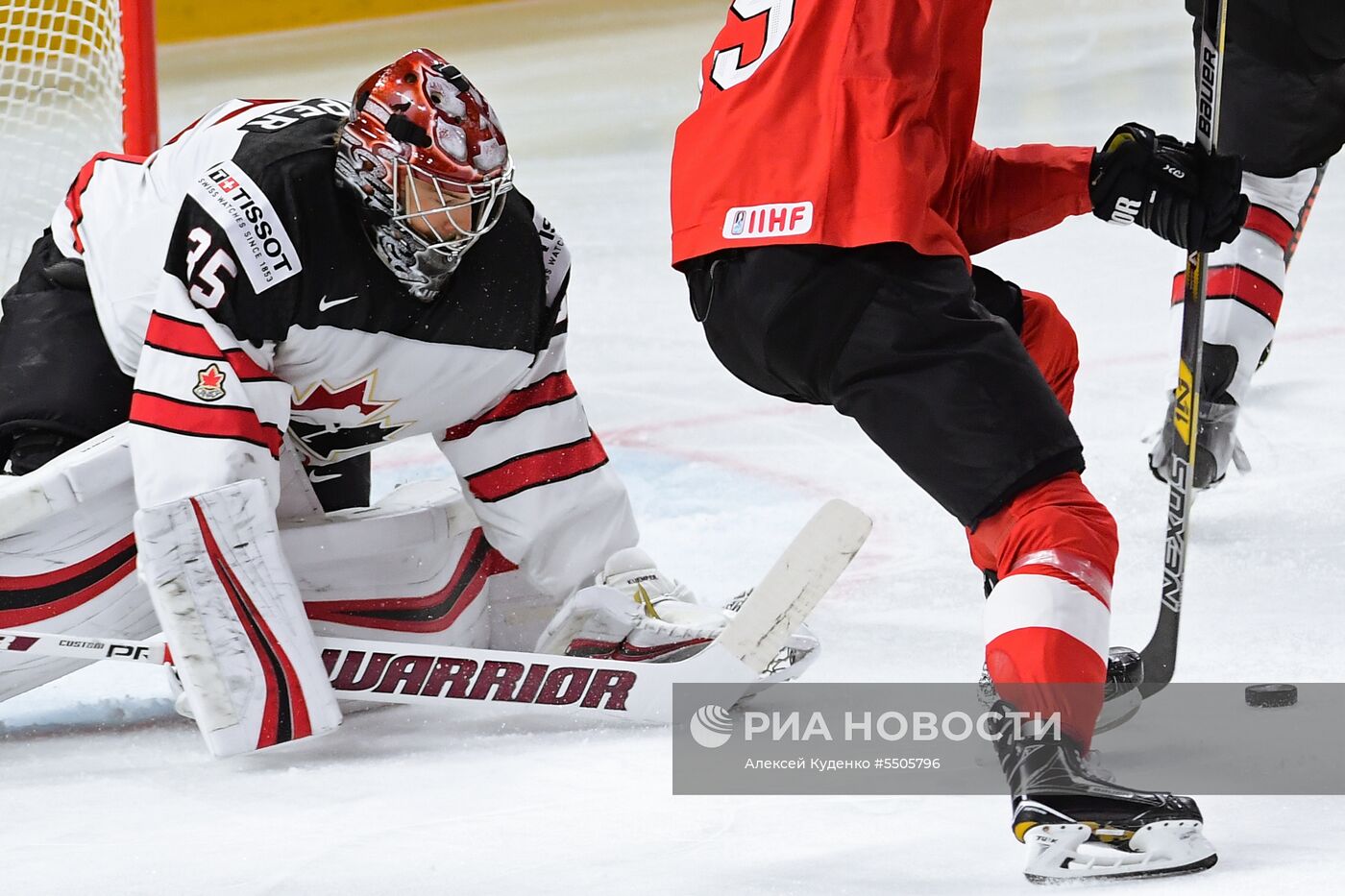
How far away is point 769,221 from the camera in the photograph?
1.67m

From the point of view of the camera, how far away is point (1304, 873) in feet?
4.94

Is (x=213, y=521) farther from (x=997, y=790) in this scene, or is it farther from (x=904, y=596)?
(x=904, y=596)

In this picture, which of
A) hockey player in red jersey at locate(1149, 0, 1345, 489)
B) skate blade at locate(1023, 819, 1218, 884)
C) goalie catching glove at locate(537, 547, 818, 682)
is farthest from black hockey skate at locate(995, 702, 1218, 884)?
hockey player in red jersey at locate(1149, 0, 1345, 489)

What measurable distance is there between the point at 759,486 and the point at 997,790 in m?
1.45

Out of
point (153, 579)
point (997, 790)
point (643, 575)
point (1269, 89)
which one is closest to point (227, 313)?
point (153, 579)

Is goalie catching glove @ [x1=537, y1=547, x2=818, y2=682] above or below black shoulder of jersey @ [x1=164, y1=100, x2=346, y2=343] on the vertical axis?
below

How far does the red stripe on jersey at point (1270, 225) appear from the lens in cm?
293

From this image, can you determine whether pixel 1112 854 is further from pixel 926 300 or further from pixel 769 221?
pixel 769 221

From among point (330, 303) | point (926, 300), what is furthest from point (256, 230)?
point (926, 300)

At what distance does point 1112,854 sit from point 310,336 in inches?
43.8

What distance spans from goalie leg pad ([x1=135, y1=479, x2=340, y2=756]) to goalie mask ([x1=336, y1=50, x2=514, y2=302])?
0.35m

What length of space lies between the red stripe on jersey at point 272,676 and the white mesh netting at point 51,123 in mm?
1637

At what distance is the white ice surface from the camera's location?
5.52ft

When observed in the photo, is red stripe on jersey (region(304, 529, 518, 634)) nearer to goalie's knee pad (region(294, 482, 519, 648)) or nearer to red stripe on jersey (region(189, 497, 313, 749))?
goalie's knee pad (region(294, 482, 519, 648))
